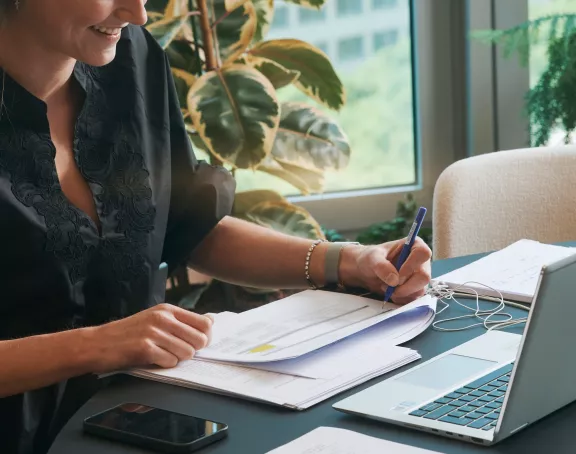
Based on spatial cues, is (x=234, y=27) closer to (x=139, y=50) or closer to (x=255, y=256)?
(x=139, y=50)

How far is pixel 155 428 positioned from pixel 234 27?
1.45 metres

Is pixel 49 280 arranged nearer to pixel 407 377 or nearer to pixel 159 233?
pixel 159 233

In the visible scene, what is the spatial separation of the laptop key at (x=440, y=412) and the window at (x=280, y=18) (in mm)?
1772

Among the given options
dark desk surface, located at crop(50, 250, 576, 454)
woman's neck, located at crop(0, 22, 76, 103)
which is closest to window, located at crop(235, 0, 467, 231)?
woman's neck, located at crop(0, 22, 76, 103)

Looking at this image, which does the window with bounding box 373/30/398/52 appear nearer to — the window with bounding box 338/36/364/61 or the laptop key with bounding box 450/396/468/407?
the window with bounding box 338/36/364/61

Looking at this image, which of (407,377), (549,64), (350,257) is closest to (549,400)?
(407,377)

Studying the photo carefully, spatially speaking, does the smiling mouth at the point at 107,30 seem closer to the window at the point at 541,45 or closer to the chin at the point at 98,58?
the chin at the point at 98,58

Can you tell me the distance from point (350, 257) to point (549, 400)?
1.77ft

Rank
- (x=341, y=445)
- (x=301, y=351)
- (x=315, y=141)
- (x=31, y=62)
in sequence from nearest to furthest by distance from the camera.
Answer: (x=341, y=445) → (x=301, y=351) → (x=31, y=62) → (x=315, y=141)

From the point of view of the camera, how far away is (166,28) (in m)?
2.04

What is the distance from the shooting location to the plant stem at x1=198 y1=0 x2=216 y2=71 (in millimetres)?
2131

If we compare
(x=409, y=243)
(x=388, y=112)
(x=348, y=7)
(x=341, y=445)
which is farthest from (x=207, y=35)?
(x=341, y=445)

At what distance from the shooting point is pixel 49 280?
1.27 m

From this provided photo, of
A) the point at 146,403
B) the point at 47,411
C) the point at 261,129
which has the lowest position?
the point at 47,411
